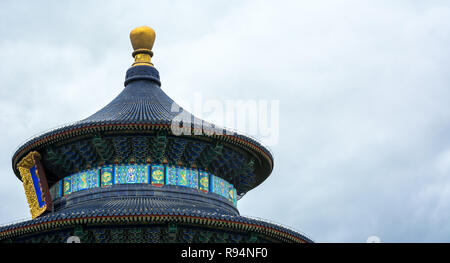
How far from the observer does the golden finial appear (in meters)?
37.7

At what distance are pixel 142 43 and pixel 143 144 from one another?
7.75 m

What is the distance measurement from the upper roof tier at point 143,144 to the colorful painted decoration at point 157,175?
304mm

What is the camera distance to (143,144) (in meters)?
31.8

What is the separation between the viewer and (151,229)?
28469mm

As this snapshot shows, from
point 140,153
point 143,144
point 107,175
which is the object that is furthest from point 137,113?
point 107,175

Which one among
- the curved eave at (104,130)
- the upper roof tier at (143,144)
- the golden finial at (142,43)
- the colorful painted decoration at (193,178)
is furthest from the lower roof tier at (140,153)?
the golden finial at (142,43)

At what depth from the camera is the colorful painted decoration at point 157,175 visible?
31620 mm

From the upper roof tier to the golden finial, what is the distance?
11.2 ft

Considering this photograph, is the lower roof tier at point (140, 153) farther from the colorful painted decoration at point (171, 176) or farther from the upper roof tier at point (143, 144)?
the colorful painted decoration at point (171, 176)

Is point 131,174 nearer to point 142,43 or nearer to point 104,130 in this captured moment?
point 104,130

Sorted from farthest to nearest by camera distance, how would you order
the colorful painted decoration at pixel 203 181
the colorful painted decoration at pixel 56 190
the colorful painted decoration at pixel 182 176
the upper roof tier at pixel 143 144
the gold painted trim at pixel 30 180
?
the colorful painted decoration at pixel 56 190 < the gold painted trim at pixel 30 180 < the colorful painted decoration at pixel 203 181 < the colorful painted decoration at pixel 182 176 < the upper roof tier at pixel 143 144
